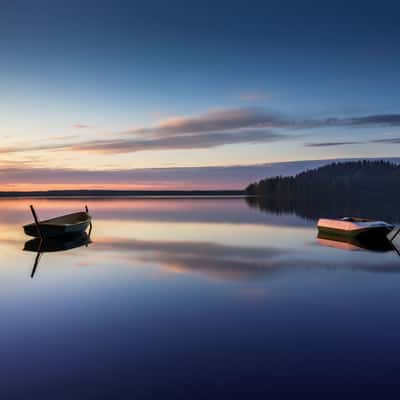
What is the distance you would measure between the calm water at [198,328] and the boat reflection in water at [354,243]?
212 inches

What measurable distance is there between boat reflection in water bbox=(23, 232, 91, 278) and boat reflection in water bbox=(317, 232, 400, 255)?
22854 mm

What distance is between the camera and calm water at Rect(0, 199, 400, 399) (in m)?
8.53

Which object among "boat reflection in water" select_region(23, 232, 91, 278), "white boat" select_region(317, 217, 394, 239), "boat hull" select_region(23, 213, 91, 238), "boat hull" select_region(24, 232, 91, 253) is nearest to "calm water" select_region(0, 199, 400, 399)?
"boat reflection in water" select_region(23, 232, 91, 278)

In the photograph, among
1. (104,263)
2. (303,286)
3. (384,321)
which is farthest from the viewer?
(104,263)

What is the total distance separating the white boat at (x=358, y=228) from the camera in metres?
34.0

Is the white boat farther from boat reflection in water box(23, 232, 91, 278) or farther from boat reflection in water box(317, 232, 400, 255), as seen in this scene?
boat reflection in water box(23, 232, 91, 278)

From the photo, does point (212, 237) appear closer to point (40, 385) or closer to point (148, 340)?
point (148, 340)

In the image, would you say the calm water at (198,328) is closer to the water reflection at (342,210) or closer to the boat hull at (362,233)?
the boat hull at (362,233)

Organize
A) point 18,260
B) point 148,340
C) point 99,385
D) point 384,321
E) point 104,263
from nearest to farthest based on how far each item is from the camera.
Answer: point 99,385 → point 148,340 → point 384,321 → point 104,263 → point 18,260

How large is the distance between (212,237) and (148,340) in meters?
29.3

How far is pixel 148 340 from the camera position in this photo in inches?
441

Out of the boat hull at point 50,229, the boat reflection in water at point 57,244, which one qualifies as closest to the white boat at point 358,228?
the boat reflection in water at point 57,244

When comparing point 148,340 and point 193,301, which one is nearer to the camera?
point 148,340

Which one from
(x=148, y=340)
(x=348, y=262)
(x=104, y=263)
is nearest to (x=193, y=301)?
(x=148, y=340)
